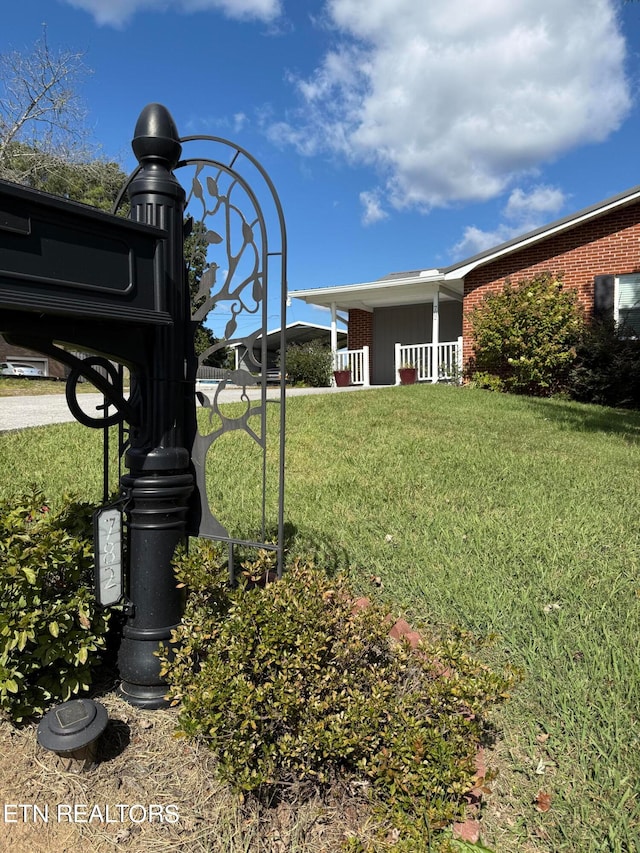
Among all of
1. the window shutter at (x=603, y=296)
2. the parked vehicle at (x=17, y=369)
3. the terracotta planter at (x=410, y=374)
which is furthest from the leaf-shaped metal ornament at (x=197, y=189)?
the parked vehicle at (x=17, y=369)

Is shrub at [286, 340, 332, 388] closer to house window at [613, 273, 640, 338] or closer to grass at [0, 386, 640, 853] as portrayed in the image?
house window at [613, 273, 640, 338]

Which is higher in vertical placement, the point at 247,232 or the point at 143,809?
the point at 247,232

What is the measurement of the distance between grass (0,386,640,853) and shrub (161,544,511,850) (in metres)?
0.26

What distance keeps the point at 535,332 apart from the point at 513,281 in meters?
1.61

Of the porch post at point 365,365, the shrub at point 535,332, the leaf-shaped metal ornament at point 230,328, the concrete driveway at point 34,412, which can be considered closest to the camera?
the leaf-shaped metal ornament at point 230,328

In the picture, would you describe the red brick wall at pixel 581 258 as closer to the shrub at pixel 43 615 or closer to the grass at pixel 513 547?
the grass at pixel 513 547

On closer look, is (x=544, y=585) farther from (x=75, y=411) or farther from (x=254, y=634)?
(x=75, y=411)

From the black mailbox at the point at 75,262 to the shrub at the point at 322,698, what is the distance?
2.90ft

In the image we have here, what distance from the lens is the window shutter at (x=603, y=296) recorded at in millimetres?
12000

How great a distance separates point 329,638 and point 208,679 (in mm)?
399

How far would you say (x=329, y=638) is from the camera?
1851mm

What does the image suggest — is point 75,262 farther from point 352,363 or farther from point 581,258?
point 352,363

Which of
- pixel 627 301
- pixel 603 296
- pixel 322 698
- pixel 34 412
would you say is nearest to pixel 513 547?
pixel 322 698

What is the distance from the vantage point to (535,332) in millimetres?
12109
